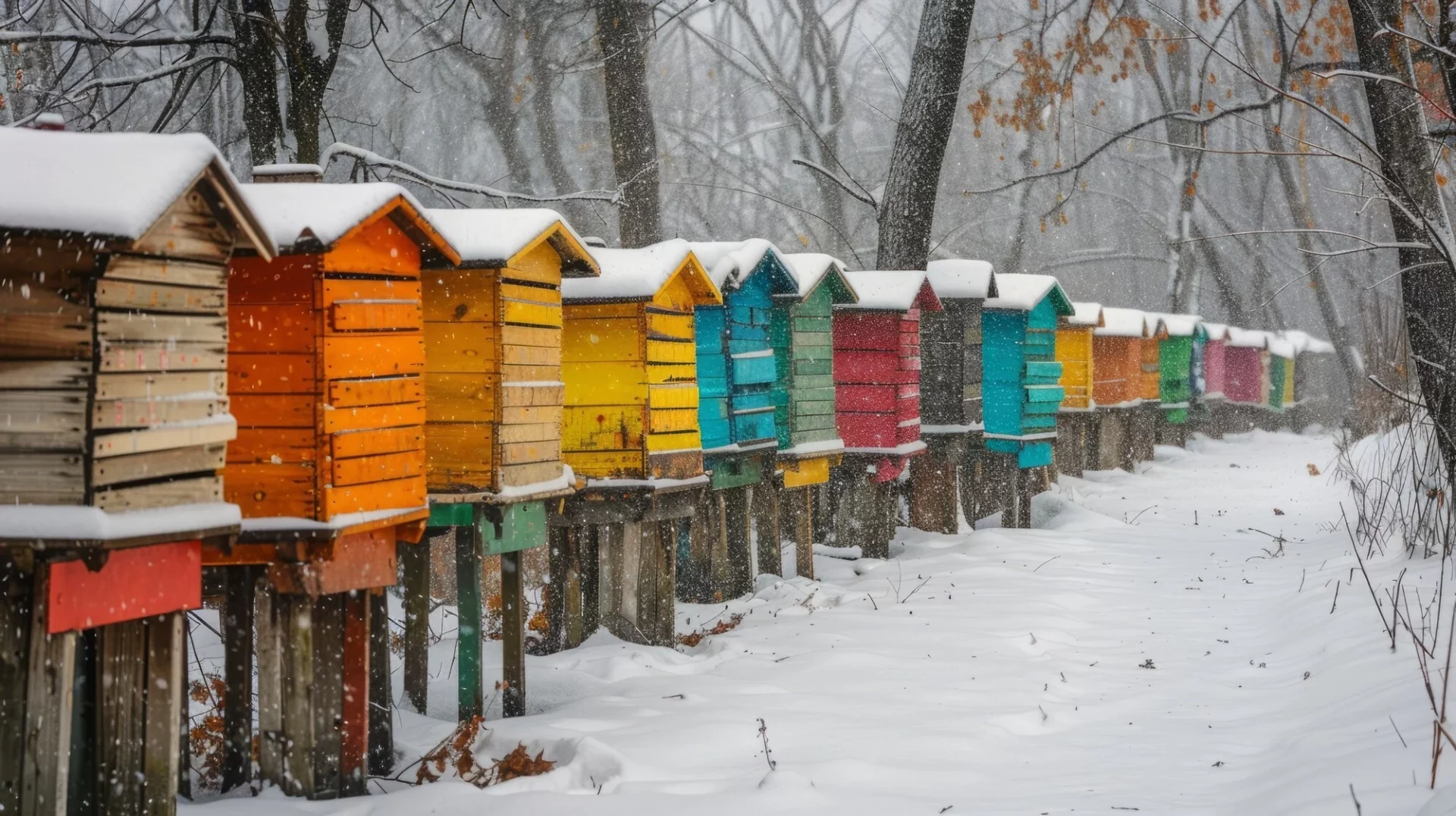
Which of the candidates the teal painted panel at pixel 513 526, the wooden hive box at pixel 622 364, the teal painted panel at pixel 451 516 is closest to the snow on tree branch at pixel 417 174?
the wooden hive box at pixel 622 364

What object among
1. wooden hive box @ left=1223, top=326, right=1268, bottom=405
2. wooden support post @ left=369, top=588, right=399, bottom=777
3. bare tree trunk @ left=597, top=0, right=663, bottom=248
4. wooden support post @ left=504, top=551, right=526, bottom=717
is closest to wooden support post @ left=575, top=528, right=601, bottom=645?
wooden support post @ left=504, top=551, right=526, bottom=717

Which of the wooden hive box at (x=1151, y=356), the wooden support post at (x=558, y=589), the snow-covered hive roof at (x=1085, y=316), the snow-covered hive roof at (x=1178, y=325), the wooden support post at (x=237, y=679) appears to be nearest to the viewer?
the wooden support post at (x=237, y=679)

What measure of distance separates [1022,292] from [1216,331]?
1403 centimetres

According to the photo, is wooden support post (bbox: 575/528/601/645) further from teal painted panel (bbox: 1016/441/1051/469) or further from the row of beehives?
teal painted panel (bbox: 1016/441/1051/469)

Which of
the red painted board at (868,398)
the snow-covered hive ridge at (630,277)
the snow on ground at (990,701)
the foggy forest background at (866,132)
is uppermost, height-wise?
the foggy forest background at (866,132)

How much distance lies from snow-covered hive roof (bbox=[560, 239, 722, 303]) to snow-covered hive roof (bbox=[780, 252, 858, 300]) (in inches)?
79.8

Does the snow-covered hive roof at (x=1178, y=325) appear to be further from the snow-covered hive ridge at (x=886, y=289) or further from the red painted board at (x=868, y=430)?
the red painted board at (x=868, y=430)

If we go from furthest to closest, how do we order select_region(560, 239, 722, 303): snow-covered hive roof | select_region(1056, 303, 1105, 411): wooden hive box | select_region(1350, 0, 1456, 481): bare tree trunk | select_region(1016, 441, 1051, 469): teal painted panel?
select_region(1056, 303, 1105, 411): wooden hive box → select_region(1016, 441, 1051, 469): teal painted panel → select_region(1350, 0, 1456, 481): bare tree trunk → select_region(560, 239, 722, 303): snow-covered hive roof

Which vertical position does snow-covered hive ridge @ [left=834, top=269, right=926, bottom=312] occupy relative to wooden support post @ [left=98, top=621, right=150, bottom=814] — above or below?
above

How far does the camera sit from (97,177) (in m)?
3.80

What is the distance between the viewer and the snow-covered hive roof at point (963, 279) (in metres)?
12.2

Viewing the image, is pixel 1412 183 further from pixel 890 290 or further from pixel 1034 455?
pixel 1034 455

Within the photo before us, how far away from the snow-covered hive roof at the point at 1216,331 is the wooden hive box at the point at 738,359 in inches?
670

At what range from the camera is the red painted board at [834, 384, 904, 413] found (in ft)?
35.9
